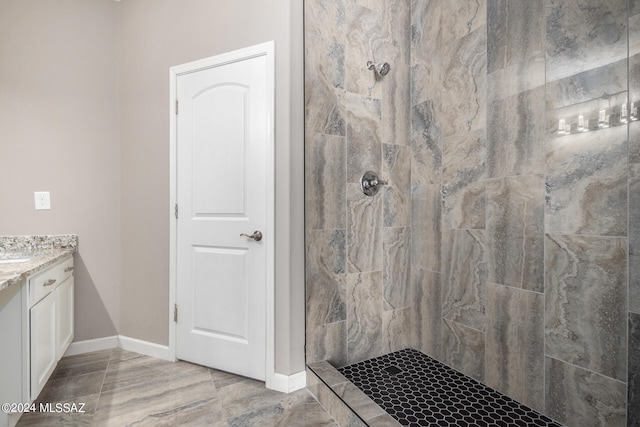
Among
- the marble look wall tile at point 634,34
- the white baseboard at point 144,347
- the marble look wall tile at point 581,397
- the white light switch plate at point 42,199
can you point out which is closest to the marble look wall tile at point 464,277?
the marble look wall tile at point 581,397

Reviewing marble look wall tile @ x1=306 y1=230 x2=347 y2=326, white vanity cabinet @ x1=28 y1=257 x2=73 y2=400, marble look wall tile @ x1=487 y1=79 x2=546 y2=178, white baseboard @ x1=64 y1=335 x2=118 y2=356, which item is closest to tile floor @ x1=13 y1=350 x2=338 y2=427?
white baseboard @ x1=64 y1=335 x2=118 y2=356

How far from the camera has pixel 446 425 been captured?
56.4 inches

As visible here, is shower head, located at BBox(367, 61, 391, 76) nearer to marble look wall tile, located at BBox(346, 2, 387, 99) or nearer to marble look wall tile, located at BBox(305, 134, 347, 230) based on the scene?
marble look wall tile, located at BBox(346, 2, 387, 99)

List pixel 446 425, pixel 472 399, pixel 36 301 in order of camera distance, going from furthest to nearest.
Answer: pixel 472 399
pixel 36 301
pixel 446 425

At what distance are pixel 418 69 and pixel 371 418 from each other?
2.12 metres

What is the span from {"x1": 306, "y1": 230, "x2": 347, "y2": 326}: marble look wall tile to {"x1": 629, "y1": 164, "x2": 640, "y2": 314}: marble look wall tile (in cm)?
132

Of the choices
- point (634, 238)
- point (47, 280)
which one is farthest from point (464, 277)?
point (47, 280)

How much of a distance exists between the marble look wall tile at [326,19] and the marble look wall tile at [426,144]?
2.33ft

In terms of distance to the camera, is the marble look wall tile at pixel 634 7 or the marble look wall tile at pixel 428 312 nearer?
the marble look wall tile at pixel 634 7

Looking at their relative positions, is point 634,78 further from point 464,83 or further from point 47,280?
point 47,280

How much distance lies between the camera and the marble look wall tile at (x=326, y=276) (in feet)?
6.45

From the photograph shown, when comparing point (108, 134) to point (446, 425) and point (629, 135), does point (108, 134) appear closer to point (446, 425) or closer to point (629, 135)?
point (446, 425)

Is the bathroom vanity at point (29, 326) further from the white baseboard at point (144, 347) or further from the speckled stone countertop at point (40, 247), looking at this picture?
the white baseboard at point (144, 347)

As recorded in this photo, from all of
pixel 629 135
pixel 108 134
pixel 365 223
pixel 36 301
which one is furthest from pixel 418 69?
pixel 36 301
